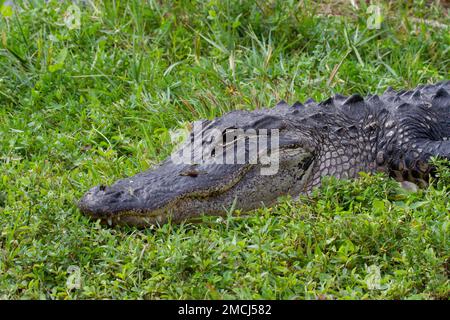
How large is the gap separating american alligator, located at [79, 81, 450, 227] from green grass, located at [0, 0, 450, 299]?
0.15 metres

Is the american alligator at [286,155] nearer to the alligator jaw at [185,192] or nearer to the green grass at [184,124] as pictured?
the alligator jaw at [185,192]

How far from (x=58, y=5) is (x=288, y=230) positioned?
386 cm

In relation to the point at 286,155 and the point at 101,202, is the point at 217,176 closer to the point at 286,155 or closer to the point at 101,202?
the point at 286,155

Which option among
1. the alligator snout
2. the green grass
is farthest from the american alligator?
the green grass

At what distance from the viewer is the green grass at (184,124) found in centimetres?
395

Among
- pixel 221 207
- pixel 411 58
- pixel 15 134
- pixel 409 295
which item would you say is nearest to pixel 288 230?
pixel 221 207

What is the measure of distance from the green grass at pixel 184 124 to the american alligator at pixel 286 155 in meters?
0.15

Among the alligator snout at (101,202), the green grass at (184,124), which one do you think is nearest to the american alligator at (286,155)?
the alligator snout at (101,202)

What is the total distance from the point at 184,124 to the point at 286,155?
1127 mm

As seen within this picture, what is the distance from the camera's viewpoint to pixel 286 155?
16.1 ft

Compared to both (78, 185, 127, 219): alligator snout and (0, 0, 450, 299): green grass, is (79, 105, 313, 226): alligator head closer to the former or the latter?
(78, 185, 127, 219): alligator snout

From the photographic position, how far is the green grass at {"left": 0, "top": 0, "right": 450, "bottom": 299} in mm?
3945

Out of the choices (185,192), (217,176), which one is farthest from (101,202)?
(217,176)

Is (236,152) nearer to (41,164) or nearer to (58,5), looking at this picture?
(41,164)
